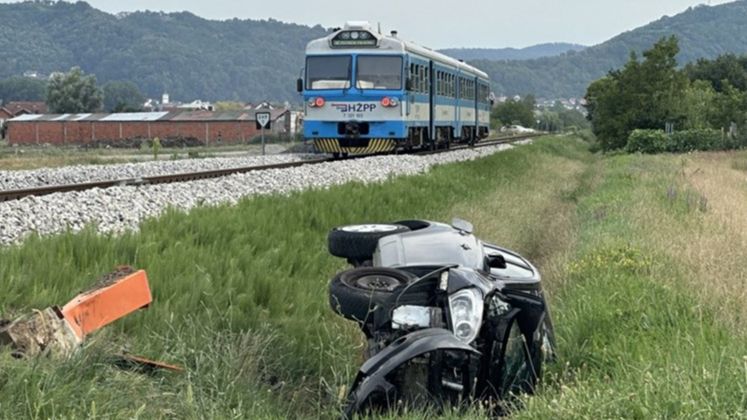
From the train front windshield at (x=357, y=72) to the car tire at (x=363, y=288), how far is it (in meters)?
17.8

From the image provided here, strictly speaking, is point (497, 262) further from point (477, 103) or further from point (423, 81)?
point (477, 103)

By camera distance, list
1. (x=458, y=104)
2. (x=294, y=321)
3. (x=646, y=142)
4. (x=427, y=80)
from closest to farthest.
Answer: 1. (x=294, y=321)
2. (x=427, y=80)
3. (x=458, y=104)
4. (x=646, y=142)

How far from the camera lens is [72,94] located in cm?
11100

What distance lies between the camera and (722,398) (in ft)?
11.3

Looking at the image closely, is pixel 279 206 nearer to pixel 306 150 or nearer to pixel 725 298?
pixel 725 298

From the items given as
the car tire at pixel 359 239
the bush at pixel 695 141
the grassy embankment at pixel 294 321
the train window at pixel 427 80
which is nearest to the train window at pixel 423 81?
the train window at pixel 427 80

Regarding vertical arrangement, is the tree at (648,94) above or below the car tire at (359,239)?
above

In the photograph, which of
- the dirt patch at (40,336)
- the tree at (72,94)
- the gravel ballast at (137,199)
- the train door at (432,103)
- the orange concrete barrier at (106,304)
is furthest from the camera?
the tree at (72,94)

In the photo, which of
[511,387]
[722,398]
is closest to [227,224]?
[511,387]

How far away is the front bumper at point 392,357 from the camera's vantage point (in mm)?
3496

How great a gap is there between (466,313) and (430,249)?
903 mm

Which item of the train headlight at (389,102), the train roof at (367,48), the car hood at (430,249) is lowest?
the car hood at (430,249)

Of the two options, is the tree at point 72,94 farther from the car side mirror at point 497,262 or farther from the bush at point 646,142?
the car side mirror at point 497,262

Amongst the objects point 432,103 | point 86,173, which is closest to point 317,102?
point 432,103
